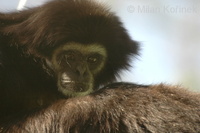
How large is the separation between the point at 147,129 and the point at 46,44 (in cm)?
202

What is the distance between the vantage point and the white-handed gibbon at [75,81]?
386 cm

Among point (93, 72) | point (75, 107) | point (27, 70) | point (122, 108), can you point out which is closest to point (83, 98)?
point (75, 107)

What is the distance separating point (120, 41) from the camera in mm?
5562

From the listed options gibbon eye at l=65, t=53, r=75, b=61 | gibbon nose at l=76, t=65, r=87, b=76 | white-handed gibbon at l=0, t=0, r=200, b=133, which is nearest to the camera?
white-handed gibbon at l=0, t=0, r=200, b=133

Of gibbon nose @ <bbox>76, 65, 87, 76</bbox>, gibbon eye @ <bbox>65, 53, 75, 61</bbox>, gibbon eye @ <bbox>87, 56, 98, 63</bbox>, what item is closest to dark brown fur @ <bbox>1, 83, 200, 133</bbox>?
gibbon nose @ <bbox>76, 65, 87, 76</bbox>

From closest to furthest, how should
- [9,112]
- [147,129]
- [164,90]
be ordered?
[147,129], [164,90], [9,112]

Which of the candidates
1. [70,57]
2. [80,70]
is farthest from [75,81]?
[70,57]

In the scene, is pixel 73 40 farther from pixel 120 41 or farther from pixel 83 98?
pixel 83 98

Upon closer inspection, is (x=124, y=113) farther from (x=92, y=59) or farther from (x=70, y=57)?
(x=92, y=59)

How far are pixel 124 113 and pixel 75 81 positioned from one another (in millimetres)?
1379

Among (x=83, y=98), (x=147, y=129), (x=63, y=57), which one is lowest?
(x=147, y=129)

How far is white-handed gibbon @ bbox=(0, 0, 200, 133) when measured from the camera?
152 inches

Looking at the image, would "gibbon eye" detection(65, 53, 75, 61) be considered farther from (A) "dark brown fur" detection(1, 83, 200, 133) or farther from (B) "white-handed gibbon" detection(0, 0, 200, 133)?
(A) "dark brown fur" detection(1, 83, 200, 133)

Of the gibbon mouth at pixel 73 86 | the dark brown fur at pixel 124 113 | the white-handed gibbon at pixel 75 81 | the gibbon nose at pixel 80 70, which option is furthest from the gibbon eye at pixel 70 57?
the dark brown fur at pixel 124 113
